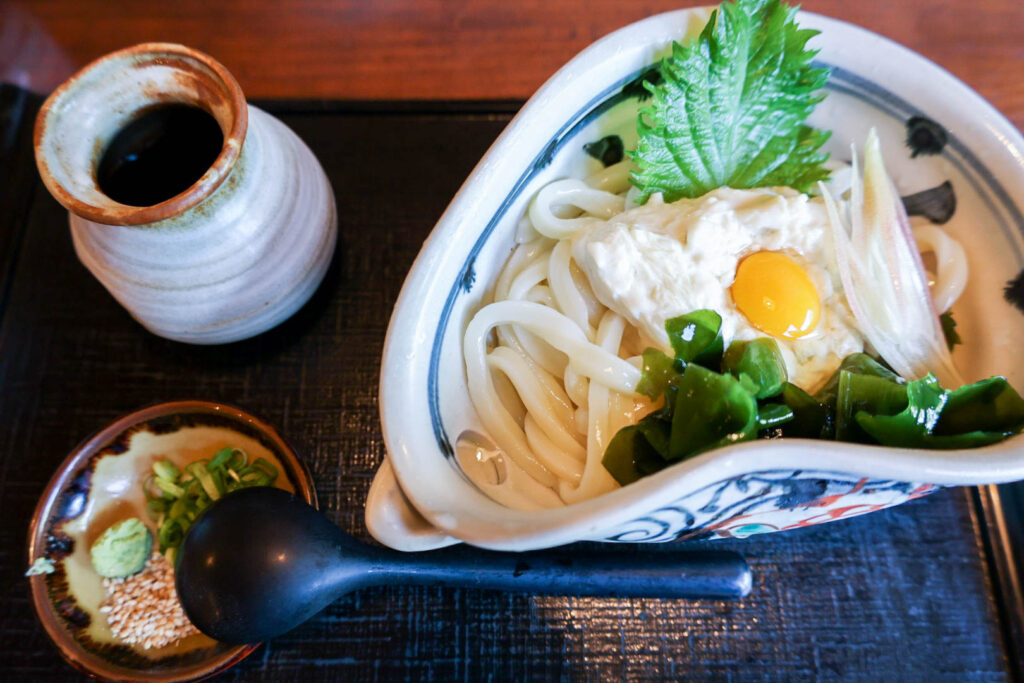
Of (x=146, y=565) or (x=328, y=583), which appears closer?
(x=328, y=583)

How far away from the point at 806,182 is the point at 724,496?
2.28 ft

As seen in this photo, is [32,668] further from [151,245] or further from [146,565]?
[151,245]

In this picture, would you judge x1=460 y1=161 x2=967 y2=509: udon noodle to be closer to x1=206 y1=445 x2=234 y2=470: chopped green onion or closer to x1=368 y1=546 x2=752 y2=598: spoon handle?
x1=368 y1=546 x2=752 y2=598: spoon handle

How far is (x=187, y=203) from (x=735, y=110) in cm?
100

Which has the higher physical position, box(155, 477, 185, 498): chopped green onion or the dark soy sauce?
the dark soy sauce

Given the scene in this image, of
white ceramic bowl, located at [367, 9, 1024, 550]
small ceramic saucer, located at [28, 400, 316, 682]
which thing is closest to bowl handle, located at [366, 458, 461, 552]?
white ceramic bowl, located at [367, 9, 1024, 550]

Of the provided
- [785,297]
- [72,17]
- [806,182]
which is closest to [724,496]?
[785,297]

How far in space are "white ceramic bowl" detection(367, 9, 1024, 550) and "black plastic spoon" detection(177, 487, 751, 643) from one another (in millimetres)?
114

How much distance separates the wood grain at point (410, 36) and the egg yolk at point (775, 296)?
2.88 ft

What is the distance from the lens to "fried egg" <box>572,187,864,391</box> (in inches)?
43.0

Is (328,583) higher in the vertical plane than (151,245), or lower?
lower

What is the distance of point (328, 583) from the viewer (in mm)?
1151

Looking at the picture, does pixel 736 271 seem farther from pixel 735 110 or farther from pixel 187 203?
pixel 187 203

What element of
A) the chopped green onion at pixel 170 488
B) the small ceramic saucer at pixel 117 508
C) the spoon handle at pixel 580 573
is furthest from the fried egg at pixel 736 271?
the chopped green onion at pixel 170 488
